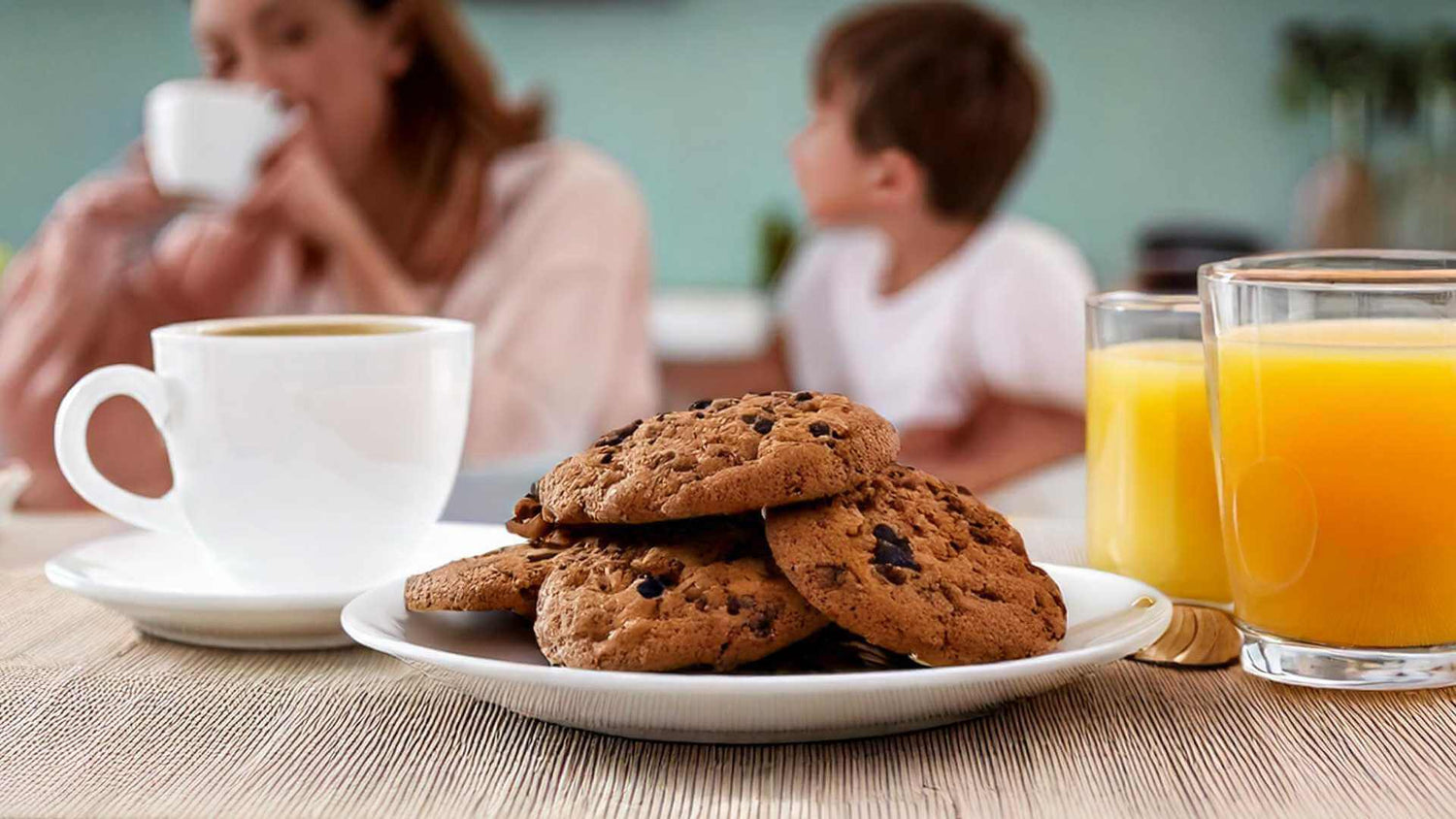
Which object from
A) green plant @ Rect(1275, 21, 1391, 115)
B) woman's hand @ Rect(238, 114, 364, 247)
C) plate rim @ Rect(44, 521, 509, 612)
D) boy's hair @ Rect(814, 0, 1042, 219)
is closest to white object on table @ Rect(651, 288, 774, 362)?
boy's hair @ Rect(814, 0, 1042, 219)

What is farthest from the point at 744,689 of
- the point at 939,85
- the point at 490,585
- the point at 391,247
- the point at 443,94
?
the point at 391,247

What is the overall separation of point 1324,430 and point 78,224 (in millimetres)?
2564

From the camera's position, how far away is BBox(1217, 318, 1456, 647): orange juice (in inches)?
20.9

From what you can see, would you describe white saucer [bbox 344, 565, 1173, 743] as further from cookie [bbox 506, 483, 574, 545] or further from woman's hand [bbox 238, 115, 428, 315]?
woman's hand [bbox 238, 115, 428, 315]

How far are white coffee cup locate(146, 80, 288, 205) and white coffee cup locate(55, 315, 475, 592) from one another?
1.39 metres

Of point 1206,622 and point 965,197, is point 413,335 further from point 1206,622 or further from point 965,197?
point 965,197

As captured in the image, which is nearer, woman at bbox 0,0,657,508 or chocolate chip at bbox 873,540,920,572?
chocolate chip at bbox 873,540,920,572

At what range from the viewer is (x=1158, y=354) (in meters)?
0.68

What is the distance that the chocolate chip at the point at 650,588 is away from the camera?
1.52 ft

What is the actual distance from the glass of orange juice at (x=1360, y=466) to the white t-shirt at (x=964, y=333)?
1.81 m

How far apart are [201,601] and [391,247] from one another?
7.84 feet

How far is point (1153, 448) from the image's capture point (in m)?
0.67

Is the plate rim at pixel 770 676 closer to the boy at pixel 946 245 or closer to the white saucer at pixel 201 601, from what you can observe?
the white saucer at pixel 201 601

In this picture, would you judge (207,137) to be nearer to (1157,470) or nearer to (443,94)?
(443,94)
